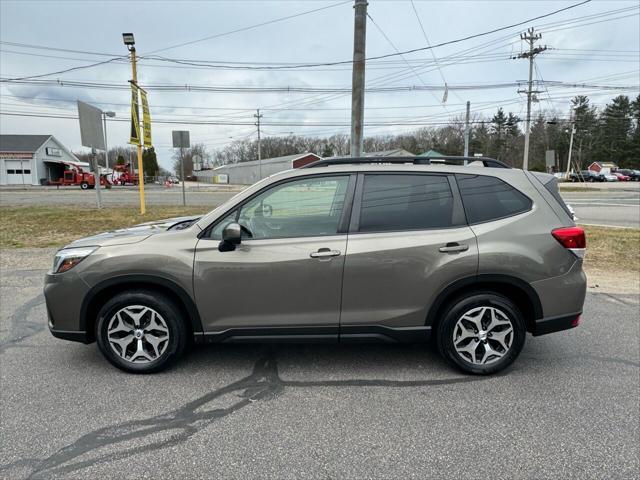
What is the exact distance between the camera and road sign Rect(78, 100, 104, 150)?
14000 millimetres

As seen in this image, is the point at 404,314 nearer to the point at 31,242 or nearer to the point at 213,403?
the point at 213,403

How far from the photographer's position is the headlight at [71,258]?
3.31m

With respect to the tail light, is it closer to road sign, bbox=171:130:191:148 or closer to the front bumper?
the front bumper

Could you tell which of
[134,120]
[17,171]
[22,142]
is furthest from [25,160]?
[134,120]

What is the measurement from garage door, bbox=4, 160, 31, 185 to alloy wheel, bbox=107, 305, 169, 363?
57.5 m

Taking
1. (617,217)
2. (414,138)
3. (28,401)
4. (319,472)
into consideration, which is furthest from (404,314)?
(414,138)

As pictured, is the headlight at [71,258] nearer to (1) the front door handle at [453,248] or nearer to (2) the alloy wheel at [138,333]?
(2) the alloy wheel at [138,333]

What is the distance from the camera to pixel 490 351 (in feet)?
11.1

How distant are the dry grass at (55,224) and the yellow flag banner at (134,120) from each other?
2.45 metres

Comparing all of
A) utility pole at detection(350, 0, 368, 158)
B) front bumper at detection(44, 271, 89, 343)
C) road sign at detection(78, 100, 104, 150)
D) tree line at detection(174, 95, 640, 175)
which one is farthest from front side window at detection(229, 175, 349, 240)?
tree line at detection(174, 95, 640, 175)

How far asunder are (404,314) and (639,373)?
2.11 meters

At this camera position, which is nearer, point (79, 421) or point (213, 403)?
point (79, 421)

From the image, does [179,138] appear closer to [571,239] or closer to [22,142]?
[571,239]

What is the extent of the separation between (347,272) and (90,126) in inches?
575
